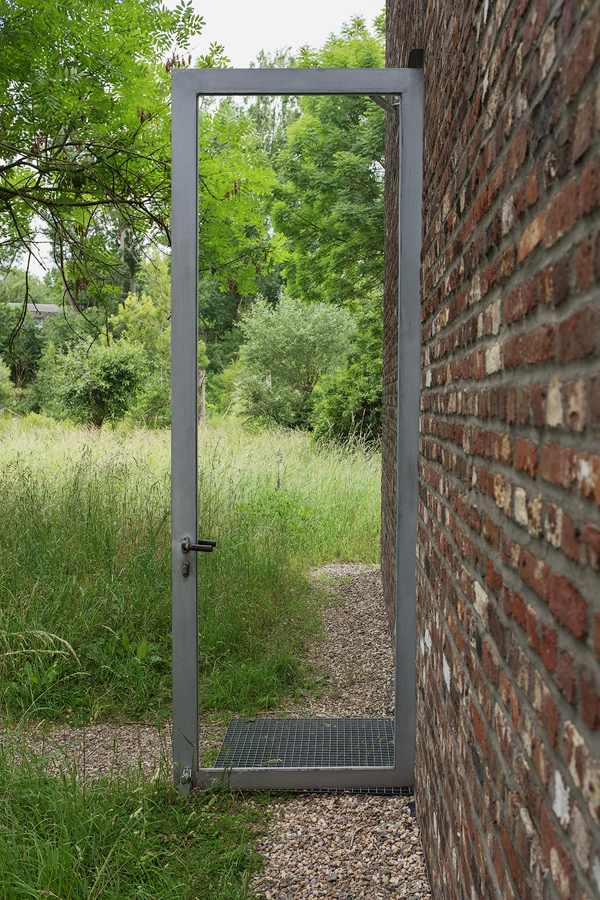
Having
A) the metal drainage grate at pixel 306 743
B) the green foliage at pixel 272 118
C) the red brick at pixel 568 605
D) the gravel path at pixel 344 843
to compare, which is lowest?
the gravel path at pixel 344 843

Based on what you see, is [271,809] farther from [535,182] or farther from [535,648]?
[535,182]

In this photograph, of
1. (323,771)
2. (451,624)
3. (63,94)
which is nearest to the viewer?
(451,624)

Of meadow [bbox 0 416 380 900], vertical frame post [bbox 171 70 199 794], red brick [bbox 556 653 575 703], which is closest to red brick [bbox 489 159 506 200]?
red brick [bbox 556 653 575 703]

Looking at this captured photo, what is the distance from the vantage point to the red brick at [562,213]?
792 millimetres

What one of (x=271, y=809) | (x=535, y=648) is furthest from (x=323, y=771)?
(x=535, y=648)

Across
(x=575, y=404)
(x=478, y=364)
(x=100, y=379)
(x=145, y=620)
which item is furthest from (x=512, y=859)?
(x=100, y=379)

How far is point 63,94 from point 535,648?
477 centimetres

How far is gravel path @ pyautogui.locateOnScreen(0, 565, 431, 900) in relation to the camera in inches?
87.3

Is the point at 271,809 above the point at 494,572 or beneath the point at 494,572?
beneath

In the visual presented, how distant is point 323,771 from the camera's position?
277 centimetres

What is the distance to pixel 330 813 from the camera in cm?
263

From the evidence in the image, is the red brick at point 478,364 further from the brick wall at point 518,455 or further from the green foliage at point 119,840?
the green foliage at point 119,840

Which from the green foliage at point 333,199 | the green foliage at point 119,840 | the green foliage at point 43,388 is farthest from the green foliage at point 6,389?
the green foliage at point 119,840

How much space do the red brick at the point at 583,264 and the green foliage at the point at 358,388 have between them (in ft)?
7.68
